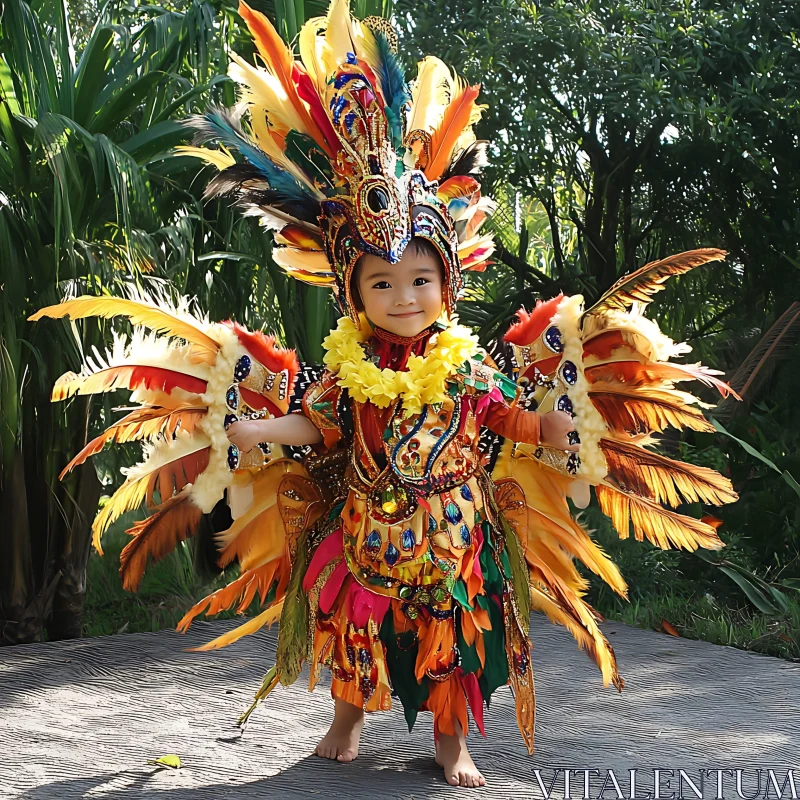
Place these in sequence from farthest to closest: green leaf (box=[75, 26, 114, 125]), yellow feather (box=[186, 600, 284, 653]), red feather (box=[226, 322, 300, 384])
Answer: green leaf (box=[75, 26, 114, 125]) → yellow feather (box=[186, 600, 284, 653]) → red feather (box=[226, 322, 300, 384])

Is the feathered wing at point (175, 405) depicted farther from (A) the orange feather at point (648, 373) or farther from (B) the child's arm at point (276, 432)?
(A) the orange feather at point (648, 373)

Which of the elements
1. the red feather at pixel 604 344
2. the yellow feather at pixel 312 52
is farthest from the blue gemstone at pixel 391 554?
the yellow feather at pixel 312 52

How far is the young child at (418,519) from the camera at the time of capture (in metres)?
2.26

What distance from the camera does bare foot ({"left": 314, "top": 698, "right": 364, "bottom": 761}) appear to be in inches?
97.5

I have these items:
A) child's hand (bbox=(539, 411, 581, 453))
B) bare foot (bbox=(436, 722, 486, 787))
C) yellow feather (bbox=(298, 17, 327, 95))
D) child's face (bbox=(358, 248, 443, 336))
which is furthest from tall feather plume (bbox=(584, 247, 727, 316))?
bare foot (bbox=(436, 722, 486, 787))

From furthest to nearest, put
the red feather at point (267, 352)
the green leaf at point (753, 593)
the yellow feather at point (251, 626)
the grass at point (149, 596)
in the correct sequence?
1. the grass at point (149, 596)
2. the green leaf at point (753, 593)
3. the yellow feather at point (251, 626)
4. the red feather at point (267, 352)

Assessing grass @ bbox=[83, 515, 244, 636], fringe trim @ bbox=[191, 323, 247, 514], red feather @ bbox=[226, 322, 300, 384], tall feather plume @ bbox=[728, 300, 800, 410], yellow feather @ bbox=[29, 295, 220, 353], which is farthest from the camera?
tall feather plume @ bbox=[728, 300, 800, 410]

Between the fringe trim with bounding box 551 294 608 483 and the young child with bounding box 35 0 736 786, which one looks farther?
the fringe trim with bounding box 551 294 608 483

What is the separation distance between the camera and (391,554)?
2.27 m

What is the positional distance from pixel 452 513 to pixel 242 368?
0.63 metres

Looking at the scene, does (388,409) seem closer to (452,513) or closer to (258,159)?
(452,513)

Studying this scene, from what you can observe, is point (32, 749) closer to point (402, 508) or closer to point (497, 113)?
point (402, 508)

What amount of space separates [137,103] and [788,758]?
9.94 feet

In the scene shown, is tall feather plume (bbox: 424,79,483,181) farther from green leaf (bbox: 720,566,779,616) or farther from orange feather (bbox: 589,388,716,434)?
green leaf (bbox: 720,566,779,616)
